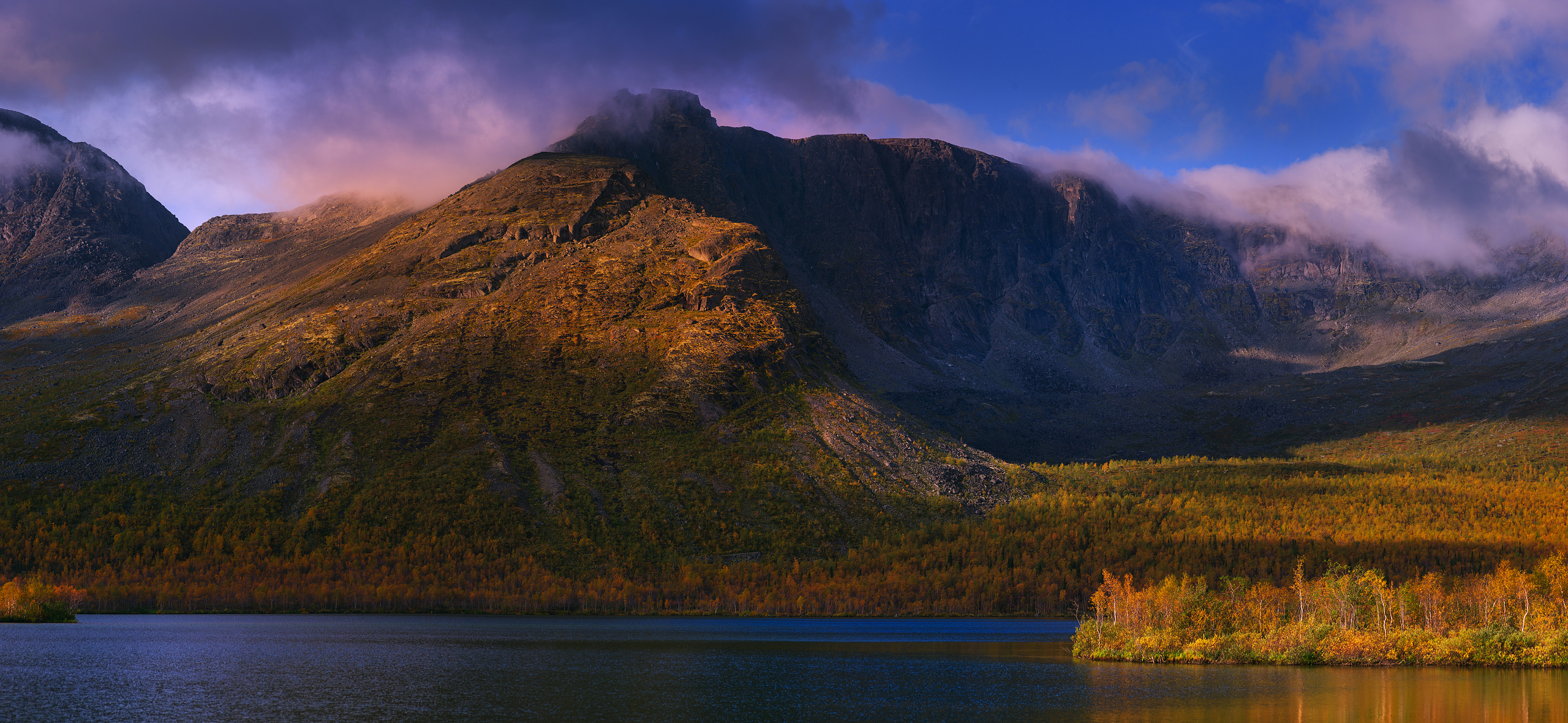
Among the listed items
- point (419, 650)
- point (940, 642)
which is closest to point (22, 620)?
point (419, 650)

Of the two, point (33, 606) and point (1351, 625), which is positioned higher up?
point (1351, 625)

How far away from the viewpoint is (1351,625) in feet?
447

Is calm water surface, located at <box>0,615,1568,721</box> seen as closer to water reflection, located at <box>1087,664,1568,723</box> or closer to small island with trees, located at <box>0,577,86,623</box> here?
water reflection, located at <box>1087,664,1568,723</box>

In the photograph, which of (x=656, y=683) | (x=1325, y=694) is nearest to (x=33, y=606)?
(x=656, y=683)

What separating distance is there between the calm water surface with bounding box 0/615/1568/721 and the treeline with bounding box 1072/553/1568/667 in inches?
231

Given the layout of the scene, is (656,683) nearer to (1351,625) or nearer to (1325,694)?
(1325,694)

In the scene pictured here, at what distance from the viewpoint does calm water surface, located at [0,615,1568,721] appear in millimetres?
78938

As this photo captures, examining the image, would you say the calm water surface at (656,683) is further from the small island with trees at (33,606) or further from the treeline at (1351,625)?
the small island with trees at (33,606)

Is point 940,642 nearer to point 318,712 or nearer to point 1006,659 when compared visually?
point 1006,659

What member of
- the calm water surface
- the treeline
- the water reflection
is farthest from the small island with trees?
the water reflection

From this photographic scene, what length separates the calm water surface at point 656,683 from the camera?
259 feet

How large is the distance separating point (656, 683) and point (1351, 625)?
278 ft

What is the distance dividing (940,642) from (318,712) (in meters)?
93.7

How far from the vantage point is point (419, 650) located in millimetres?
124938
